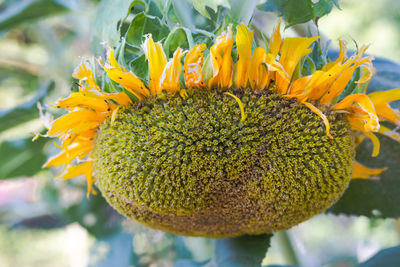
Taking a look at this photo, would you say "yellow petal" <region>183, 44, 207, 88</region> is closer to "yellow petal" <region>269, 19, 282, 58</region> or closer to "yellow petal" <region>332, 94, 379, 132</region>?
"yellow petal" <region>269, 19, 282, 58</region>

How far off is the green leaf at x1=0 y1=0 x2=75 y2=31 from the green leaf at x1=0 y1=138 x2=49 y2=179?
42cm

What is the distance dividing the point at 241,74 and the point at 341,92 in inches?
8.2

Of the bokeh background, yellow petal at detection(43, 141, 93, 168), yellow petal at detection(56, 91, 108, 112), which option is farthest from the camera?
the bokeh background

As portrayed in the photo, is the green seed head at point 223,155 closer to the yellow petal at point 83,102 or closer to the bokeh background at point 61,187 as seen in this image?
the yellow petal at point 83,102

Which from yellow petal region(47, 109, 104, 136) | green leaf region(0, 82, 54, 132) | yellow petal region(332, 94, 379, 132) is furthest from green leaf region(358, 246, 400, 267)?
green leaf region(0, 82, 54, 132)

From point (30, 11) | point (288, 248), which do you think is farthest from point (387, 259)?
point (30, 11)

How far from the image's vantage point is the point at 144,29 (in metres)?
→ 0.84

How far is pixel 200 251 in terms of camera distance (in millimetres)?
1666

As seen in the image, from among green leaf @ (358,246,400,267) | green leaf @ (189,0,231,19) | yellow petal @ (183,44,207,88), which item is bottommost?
green leaf @ (358,246,400,267)

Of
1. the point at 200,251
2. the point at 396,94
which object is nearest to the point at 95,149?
the point at 396,94

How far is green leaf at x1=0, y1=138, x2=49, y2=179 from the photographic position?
1513 mm

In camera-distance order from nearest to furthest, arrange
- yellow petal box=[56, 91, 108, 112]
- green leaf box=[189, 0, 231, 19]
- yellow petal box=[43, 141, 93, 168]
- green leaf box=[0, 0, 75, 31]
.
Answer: green leaf box=[189, 0, 231, 19] < yellow petal box=[56, 91, 108, 112] < yellow petal box=[43, 141, 93, 168] < green leaf box=[0, 0, 75, 31]

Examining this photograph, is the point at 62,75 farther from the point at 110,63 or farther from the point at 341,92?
the point at 341,92

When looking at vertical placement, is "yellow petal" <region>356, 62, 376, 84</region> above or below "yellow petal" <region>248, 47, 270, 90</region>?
below
